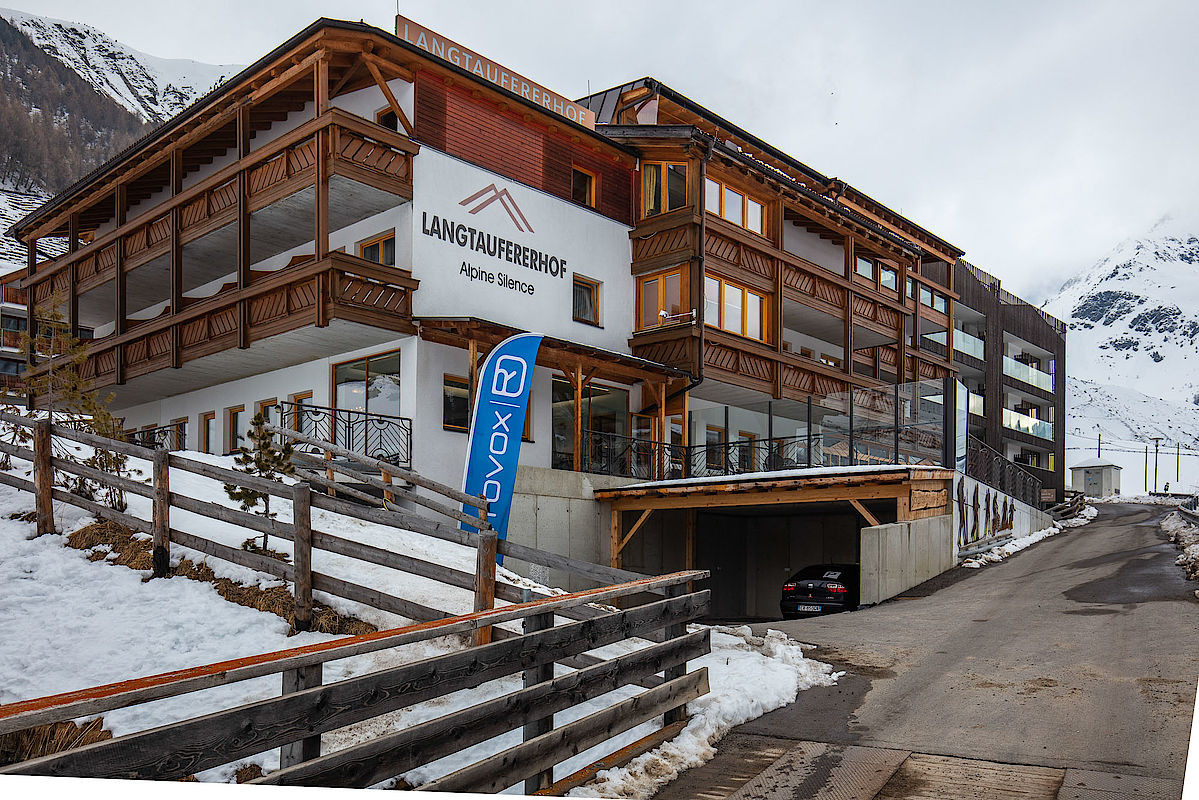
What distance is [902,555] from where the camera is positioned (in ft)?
54.9

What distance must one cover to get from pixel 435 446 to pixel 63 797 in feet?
54.6

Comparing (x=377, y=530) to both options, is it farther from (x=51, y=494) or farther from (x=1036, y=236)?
(x=1036, y=236)

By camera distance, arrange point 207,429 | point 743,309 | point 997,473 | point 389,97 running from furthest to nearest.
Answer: point 743,309 < point 207,429 < point 997,473 < point 389,97

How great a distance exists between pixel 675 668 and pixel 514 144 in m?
17.2

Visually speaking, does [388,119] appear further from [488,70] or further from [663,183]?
[663,183]

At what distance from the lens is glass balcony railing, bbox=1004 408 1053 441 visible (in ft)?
178

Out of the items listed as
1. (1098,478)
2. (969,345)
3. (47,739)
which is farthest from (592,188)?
(1098,478)

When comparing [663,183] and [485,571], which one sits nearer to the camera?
[485,571]

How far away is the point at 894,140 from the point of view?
8.35 metres

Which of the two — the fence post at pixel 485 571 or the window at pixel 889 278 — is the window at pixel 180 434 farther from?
the window at pixel 889 278

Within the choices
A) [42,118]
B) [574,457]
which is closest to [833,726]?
[42,118]

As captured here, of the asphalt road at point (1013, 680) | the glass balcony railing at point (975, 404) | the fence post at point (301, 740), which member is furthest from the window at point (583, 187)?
the glass balcony railing at point (975, 404)

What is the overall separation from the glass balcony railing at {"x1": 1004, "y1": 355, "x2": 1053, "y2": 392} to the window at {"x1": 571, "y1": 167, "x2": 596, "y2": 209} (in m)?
37.5

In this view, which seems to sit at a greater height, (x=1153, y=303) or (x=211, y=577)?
(x=1153, y=303)
